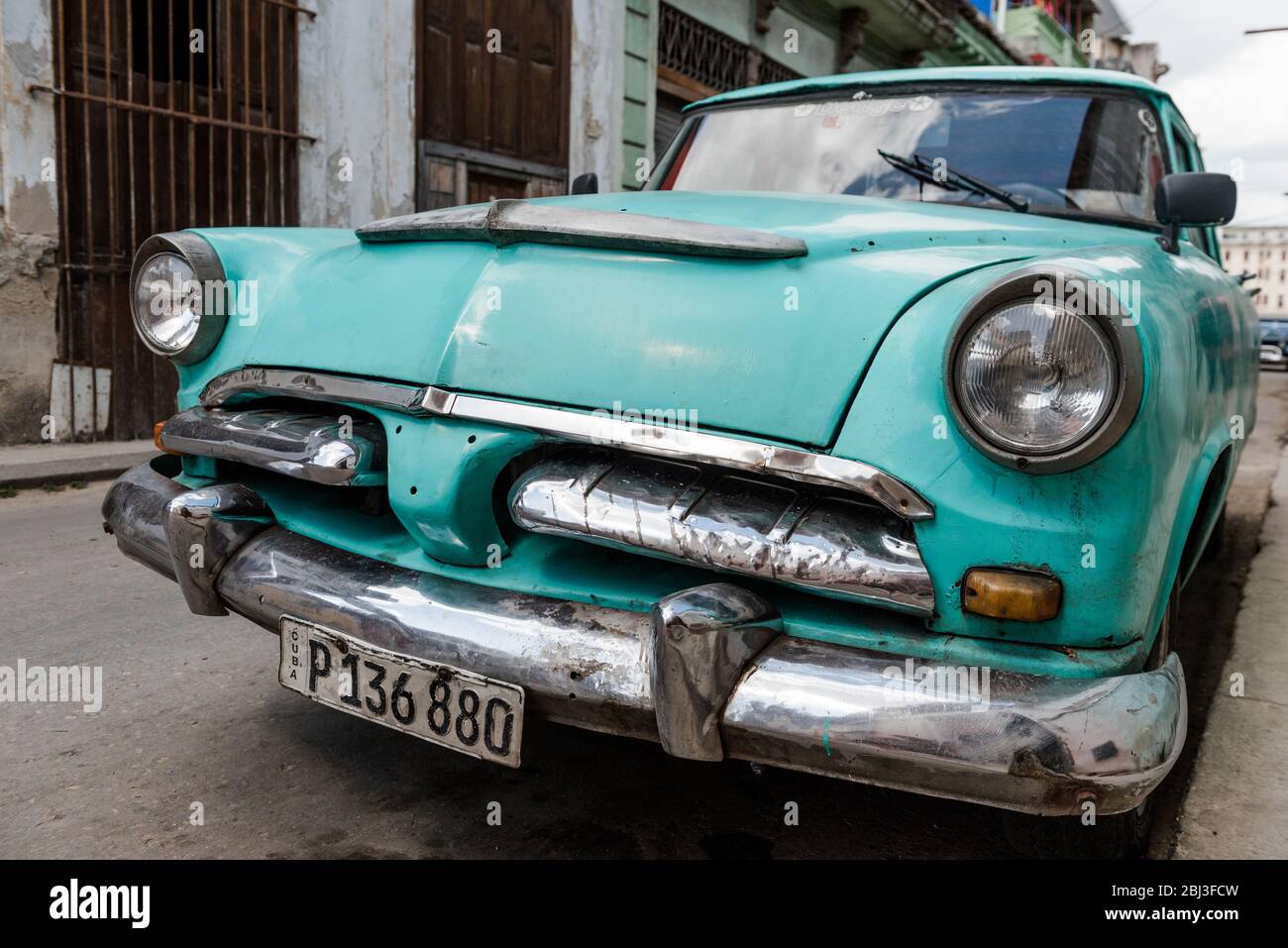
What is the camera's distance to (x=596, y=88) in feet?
33.7

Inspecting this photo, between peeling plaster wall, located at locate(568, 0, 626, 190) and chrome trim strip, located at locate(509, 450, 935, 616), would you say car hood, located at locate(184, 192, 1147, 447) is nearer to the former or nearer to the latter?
chrome trim strip, located at locate(509, 450, 935, 616)

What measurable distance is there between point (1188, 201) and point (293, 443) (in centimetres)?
203

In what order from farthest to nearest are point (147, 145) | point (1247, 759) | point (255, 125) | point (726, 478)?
point (255, 125)
point (147, 145)
point (1247, 759)
point (726, 478)

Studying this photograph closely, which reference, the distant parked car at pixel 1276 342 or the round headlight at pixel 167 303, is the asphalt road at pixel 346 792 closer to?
the round headlight at pixel 167 303

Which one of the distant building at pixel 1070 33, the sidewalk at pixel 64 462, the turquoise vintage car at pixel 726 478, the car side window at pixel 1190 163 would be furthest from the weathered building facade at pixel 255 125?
the distant building at pixel 1070 33

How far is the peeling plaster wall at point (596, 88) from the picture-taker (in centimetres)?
1009

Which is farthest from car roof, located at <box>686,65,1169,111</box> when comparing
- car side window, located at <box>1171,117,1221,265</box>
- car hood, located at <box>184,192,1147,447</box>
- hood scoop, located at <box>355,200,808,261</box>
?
hood scoop, located at <box>355,200,808,261</box>

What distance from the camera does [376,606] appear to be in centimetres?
176

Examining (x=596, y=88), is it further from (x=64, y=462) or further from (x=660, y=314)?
(x=660, y=314)

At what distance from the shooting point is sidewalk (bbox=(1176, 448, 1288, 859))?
1965 millimetres

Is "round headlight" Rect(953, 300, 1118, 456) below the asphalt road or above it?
above

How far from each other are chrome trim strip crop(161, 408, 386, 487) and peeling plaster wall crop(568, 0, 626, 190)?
27.2 ft

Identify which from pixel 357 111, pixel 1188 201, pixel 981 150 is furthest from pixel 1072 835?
pixel 357 111

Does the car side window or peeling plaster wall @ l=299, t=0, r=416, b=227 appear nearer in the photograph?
the car side window
